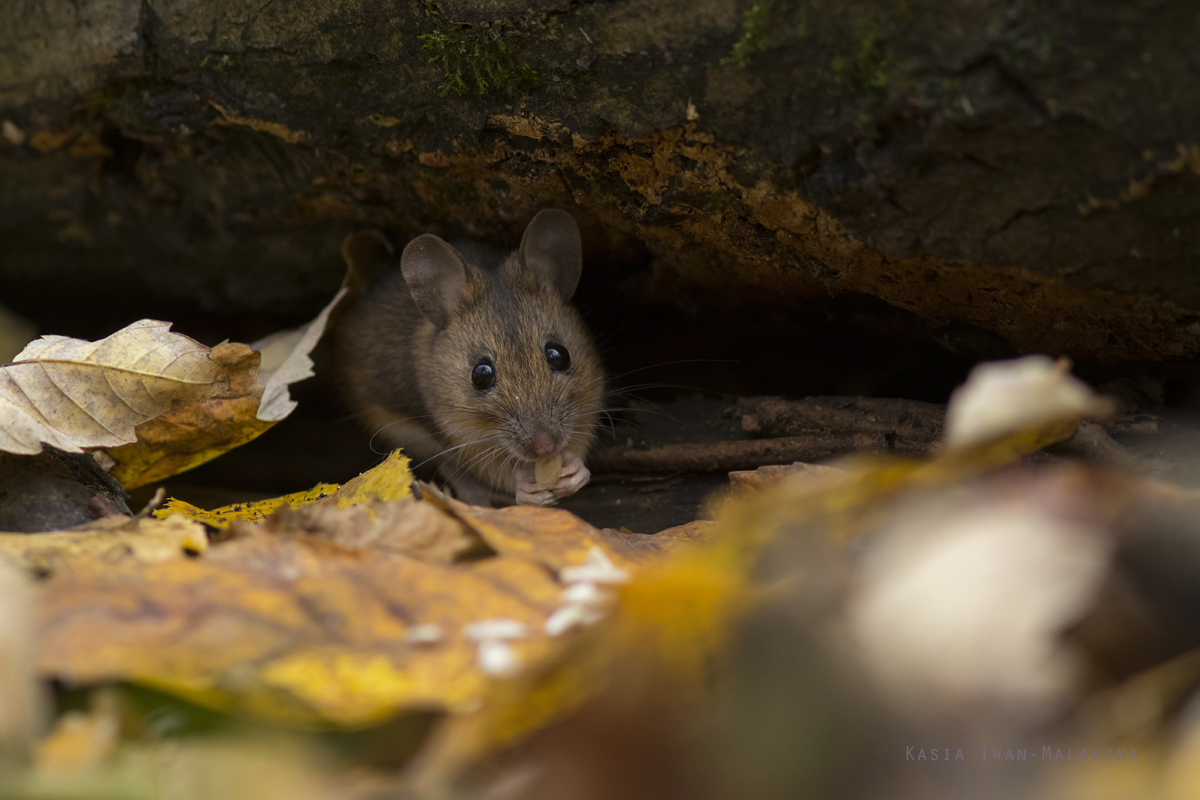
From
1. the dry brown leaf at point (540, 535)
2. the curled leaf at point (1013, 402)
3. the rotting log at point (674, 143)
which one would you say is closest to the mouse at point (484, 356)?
the rotting log at point (674, 143)

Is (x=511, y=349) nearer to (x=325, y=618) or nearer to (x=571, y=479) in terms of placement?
(x=571, y=479)

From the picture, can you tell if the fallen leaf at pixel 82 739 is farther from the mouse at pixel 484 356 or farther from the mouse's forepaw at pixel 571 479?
the mouse's forepaw at pixel 571 479

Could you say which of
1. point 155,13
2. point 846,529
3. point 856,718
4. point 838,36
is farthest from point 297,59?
point 856,718

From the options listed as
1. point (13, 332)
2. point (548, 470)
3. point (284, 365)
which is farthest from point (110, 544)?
point (13, 332)

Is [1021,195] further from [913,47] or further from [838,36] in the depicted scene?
[838,36]

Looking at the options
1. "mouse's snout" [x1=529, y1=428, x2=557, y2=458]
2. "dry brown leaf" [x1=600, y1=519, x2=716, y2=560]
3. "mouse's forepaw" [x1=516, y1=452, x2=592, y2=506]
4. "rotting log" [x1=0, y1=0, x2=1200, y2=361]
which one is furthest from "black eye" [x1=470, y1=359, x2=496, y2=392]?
"dry brown leaf" [x1=600, y1=519, x2=716, y2=560]
